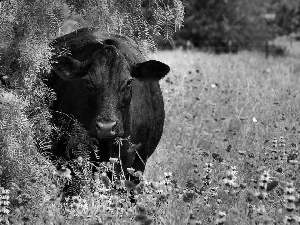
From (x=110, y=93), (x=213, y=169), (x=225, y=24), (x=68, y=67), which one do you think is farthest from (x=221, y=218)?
(x=225, y=24)

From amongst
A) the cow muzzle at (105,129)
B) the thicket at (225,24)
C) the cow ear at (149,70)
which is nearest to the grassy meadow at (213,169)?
the cow muzzle at (105,129)

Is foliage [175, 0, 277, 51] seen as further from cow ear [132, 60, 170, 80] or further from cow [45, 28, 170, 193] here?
cow ear [132, 60, 170, 80]

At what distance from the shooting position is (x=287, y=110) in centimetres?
804

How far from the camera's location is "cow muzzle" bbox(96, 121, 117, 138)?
15.6 ft

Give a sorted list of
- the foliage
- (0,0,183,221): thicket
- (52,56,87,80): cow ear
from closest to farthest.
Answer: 1. (0,0,183,221): thicket
2. (52,56,87,80): cow ear
3. the foliage

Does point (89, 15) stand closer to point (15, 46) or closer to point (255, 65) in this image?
point (15, 46)

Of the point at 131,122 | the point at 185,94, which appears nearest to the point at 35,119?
the point at 131,122

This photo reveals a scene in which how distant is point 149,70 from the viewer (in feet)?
17.3

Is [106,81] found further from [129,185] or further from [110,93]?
[129,185]

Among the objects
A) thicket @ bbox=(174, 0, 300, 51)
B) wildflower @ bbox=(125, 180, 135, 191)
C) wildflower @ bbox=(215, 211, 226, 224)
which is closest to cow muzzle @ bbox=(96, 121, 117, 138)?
wildflower @ bbox=(125, 180, 135, 191)

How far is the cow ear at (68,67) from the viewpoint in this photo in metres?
5.15

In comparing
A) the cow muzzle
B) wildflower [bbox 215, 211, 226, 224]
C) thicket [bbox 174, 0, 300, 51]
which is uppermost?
wildflower [bbox 215, 211, 226, 224]

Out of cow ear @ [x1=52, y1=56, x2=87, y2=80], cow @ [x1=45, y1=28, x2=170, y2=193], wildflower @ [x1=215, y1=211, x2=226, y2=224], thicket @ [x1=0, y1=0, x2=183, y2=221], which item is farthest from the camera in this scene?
cow ear @ [x1=52, y1=56, x2=87, y2=80]

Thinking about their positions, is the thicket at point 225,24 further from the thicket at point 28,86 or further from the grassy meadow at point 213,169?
the thicket at point 28,86
